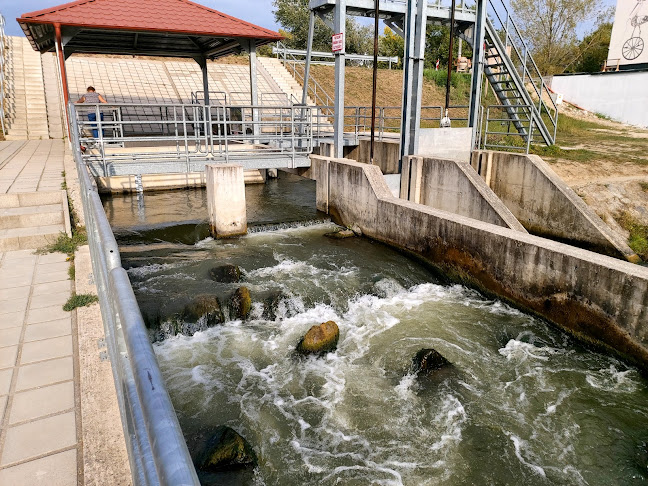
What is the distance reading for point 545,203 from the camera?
11.8 metres

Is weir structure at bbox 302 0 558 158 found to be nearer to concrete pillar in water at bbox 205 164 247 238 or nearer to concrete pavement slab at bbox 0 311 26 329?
concrete pillar in water at bbox 205 164 247 238

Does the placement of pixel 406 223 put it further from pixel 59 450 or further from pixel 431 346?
pixel 59 450

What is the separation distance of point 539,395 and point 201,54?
1763 centimetres

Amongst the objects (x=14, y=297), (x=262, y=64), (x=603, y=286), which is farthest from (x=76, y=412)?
(x=262, y=64)

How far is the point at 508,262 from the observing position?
7914 millimetres

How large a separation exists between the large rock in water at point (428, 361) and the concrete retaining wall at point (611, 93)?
84.9 ft

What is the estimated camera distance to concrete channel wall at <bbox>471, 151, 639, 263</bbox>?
1051cm

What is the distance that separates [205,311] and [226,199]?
13.3 feet

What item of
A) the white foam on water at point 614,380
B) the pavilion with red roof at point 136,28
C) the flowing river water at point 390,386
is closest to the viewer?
the flowing river water at point 390,386

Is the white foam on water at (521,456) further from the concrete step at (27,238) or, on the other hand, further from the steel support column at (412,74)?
the steel support column at (412,74)

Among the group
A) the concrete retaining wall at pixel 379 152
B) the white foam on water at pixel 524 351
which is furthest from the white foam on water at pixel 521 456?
the concrete retaining wall at pixel 379 152

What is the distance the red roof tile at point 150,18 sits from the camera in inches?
489

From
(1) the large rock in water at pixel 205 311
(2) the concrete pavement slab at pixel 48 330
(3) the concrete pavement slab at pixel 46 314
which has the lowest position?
(1) the large rock in water at pixel 205 311

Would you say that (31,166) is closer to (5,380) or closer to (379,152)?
(379,152)
